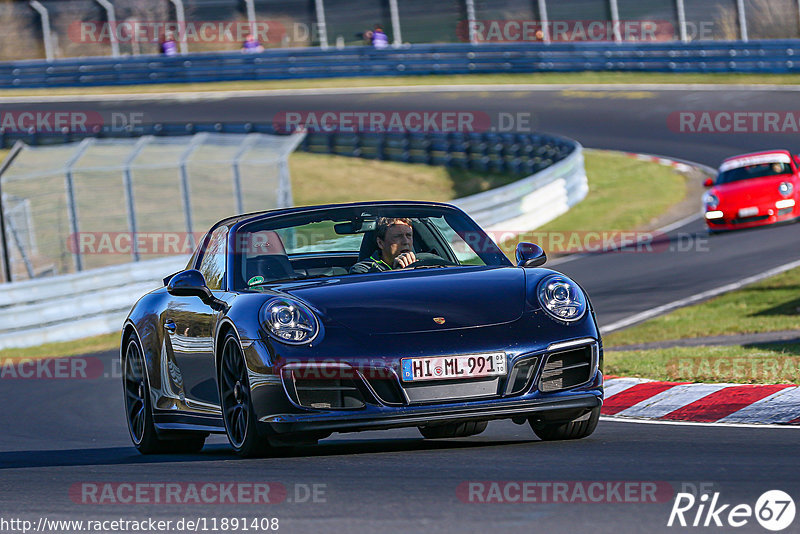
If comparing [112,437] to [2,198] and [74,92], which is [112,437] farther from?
[74,92]

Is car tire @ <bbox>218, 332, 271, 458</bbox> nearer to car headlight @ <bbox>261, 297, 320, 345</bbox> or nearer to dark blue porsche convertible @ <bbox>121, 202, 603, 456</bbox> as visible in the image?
dark blue porsche convertible @ <bbox>121, 202, 603, 456</bbox>

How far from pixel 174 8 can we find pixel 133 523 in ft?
128

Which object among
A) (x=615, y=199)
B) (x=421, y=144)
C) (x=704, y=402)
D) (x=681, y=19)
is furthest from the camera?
(x=681, y=19)

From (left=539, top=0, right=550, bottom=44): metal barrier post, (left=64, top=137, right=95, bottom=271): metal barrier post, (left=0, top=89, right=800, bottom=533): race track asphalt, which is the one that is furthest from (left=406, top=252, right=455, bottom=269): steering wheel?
(left=539, top=0, right=550, bottom=44): metal barrier post

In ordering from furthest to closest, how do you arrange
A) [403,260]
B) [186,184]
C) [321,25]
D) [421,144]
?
1. [321,25]
2. [421,144]
3. [186,184]
4. [403,260]

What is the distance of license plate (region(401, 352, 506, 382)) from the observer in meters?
6.21

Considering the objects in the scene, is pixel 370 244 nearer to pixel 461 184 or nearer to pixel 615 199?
pixel 615 199

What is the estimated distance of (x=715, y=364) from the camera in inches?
393

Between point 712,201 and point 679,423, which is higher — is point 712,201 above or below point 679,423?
below

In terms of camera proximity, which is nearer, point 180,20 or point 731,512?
point 731,512

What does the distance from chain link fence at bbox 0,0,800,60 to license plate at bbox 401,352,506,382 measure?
3090 cm

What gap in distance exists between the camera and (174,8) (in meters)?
42.5

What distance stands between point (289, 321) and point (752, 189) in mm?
15348

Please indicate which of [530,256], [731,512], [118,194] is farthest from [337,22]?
[731,512]
